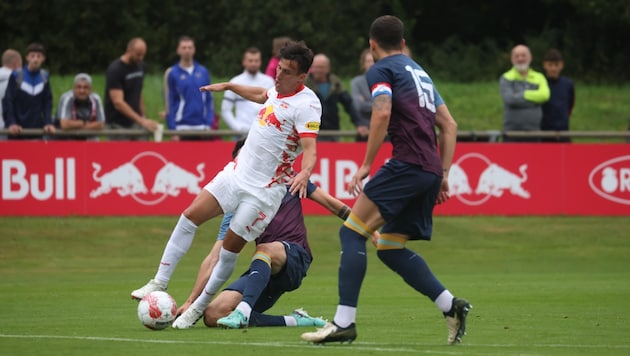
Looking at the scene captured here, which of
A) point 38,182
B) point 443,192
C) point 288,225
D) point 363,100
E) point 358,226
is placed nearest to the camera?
point 358,226

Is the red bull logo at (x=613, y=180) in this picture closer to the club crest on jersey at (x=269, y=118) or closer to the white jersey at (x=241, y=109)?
the white jersey at (x=241, y=109)

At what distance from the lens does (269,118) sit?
11273 mm

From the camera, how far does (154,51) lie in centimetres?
4219

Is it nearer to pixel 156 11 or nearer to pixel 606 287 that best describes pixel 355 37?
pixel 156 11

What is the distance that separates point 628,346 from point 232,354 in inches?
117

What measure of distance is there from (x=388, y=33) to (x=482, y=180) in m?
11.2

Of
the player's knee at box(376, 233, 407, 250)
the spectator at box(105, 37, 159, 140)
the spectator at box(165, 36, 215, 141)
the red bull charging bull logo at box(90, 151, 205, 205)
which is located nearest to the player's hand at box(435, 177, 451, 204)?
the player's knee at box(376, 233, 407, 250)

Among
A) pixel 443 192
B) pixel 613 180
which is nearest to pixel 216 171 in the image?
pixel 613 180

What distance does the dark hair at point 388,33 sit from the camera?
10070 mm

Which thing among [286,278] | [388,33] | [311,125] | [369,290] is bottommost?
[369,290]

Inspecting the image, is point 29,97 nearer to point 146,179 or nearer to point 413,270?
point 146,179

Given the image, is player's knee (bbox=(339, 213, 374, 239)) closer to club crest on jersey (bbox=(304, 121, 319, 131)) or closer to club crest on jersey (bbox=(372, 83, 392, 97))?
club crest on jersey (bbox=(372, 83, 392, 97))

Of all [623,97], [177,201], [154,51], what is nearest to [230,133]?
[177,201]

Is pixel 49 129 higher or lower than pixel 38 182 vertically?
higher
